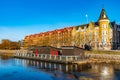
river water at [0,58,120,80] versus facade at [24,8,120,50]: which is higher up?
facade at [24,8,120,50]

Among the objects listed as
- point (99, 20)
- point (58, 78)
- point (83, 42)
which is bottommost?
point (58, 78)

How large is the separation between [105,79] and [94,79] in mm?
1560

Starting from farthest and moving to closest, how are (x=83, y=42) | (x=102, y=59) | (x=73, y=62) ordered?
(x=83, y=42) → (x=102, y=59) → (x=73, y=62)

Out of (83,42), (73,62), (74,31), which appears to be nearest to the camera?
(73,62)

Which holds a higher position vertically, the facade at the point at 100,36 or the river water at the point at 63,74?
the facade at the point at 100,36

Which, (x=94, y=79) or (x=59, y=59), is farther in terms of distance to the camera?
(x=59, y=59)

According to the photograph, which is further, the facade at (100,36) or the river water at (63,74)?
the facade at (100,36)

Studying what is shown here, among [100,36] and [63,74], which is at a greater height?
[100,36]

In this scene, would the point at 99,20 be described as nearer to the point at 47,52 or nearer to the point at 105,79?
the point at 47,52

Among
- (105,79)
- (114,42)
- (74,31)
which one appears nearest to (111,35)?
(114,42)

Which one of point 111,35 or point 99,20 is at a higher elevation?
point 99,20

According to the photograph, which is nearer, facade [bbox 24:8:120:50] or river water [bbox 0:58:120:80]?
river water [bbox 0:58:120:80]

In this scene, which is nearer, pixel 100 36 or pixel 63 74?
pixel 63 74

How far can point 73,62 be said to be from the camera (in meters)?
51.2
